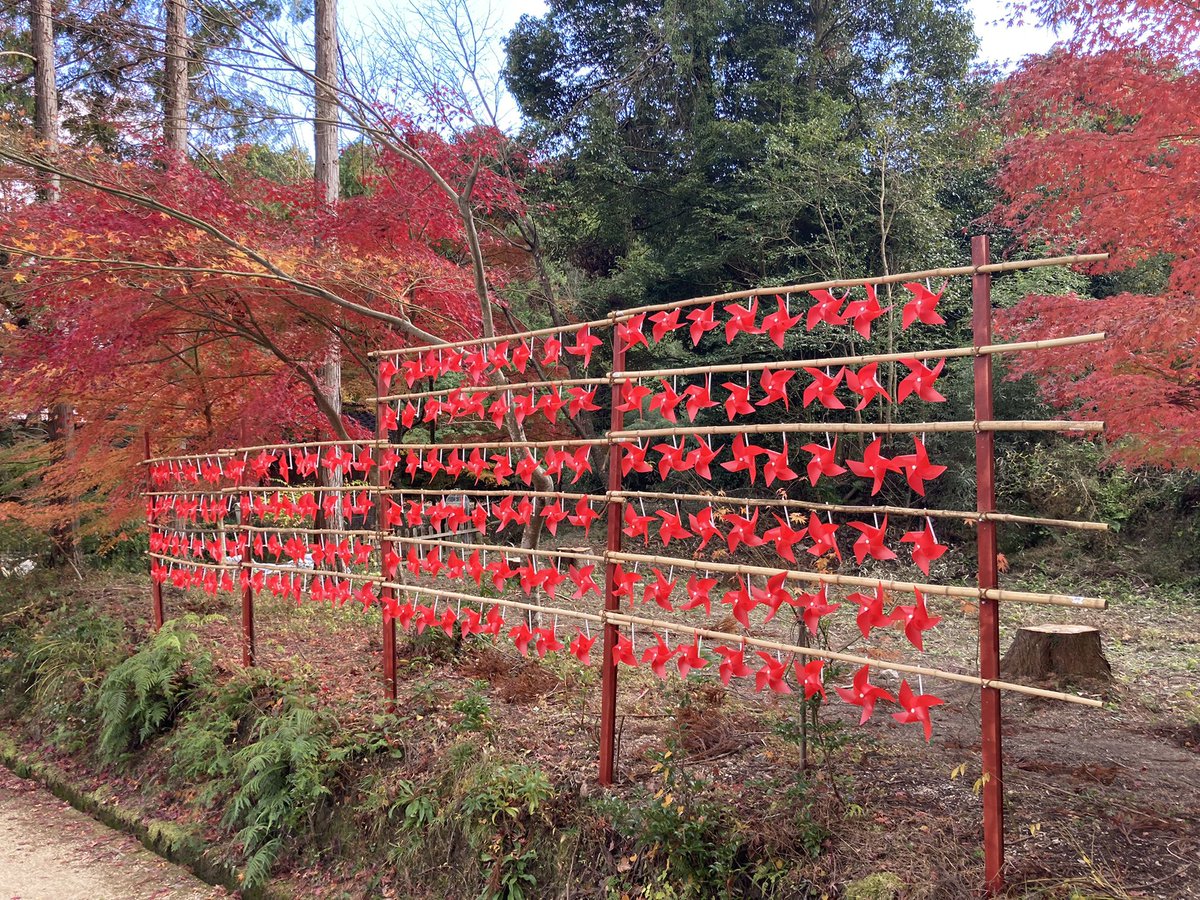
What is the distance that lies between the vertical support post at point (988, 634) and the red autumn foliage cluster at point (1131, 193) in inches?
97.5

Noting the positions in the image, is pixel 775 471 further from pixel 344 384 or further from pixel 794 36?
pixel 794 36

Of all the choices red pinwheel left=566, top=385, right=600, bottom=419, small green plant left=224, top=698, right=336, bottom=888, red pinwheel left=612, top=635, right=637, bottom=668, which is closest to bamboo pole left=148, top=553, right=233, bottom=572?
small green plant left=224, top=698, right=336, bottom=888

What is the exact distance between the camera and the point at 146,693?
524 centimetres

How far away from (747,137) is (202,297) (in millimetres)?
9048

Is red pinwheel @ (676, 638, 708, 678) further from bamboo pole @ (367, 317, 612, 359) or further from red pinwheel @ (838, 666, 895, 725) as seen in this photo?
bamboo pole @ (367, 317, 612, 359)

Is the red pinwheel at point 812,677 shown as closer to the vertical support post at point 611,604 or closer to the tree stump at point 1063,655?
the vertical support post at point 611,604

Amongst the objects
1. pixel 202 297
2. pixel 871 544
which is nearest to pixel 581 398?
pixel 871 544

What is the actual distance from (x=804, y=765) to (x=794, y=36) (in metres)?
13.6

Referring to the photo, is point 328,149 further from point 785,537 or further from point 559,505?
point 785,537

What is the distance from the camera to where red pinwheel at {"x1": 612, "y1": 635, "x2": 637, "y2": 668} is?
3213 millimetres

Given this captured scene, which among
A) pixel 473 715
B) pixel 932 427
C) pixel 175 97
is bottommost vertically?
pixel 473 715

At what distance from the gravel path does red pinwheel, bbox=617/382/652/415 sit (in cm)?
299

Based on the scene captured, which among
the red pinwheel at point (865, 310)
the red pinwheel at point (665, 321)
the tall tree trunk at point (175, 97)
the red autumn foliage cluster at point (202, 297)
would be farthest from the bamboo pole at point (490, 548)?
the tall tree trunk at point (175, 97)

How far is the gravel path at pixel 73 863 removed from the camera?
4.01 meters
